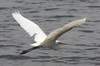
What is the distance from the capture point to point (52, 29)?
16.6m

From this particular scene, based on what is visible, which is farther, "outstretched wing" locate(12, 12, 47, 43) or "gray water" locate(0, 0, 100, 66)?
"gray water" locate(0, 0, 100, 66)

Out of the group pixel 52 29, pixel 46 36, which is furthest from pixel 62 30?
pixel 52 29

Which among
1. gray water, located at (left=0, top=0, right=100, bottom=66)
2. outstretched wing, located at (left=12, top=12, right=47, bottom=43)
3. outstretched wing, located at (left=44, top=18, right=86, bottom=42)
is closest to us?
outstretched wing, located at (left=44, top=18, right=86, bottom=42)

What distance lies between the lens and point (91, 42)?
1543 centimetres

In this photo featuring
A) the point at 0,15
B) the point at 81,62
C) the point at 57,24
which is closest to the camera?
the point at 81,62

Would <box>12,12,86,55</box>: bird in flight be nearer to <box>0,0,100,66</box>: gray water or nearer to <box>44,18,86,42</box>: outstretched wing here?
<box>44,18,86,42</box>: outstretched wing

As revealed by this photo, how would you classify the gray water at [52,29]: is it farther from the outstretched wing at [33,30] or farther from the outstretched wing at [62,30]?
the outstretched wing at [62,30]

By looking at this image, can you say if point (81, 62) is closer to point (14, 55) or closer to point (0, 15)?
point (14, 55)

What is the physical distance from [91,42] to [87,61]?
1579mm

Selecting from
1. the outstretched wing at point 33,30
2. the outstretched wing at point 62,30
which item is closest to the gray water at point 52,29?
the outstretched wing at point 33,30

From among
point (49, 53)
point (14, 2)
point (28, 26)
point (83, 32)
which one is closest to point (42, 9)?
point (14, 2)

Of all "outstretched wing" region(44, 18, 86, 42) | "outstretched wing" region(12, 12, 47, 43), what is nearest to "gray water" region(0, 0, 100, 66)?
"outstretched wing" region(12, 12, 47, 43)

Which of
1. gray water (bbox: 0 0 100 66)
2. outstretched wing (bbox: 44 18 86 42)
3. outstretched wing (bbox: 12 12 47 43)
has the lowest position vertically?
gray water (bbox: 0 0 100 66)

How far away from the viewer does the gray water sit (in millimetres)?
14102
